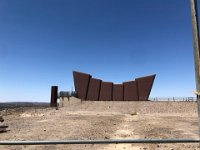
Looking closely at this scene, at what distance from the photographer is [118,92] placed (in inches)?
2557

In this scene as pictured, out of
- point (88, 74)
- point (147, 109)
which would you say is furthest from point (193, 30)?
point (88, 74)

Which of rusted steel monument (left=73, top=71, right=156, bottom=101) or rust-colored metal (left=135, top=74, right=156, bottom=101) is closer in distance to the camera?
rust-colored metal (left=135, top=74, right=156, bottom=101)

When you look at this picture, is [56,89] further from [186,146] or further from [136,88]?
[186,146]

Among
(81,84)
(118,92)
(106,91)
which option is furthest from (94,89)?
(118,92)

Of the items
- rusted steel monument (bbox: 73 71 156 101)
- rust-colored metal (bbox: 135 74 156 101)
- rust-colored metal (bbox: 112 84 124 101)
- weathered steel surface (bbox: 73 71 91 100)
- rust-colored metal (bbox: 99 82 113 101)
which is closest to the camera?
rust-colored metal (bbox: 135 74 156 101)

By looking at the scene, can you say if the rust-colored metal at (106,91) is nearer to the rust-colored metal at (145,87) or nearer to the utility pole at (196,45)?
the rust-colored metal at (145,87)

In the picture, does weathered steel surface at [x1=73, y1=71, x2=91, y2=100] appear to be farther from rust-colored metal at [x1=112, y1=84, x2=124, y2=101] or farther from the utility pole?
the utility pole

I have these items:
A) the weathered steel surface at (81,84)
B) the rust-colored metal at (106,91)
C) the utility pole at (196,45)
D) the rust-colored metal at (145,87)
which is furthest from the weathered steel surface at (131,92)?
the utility pole at (196,45)

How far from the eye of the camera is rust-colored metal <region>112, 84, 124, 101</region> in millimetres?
64375

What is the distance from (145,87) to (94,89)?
607 inches

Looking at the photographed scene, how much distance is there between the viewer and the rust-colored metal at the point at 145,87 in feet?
204

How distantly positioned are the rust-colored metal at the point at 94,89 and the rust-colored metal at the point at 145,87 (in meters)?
12.4

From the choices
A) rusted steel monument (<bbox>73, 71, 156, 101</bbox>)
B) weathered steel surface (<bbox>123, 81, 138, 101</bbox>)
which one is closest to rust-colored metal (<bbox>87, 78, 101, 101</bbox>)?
rusted steel monument (<bbox>73, 71, 156, 101</bbox>)

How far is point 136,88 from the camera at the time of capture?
208 feet
